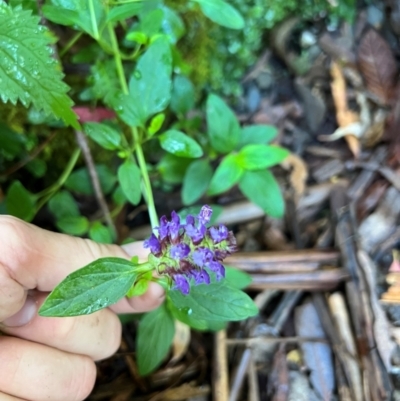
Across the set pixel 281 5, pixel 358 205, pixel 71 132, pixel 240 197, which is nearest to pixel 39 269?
pixel 71 132

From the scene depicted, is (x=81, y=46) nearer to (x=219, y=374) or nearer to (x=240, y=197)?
(x=240, y=197)

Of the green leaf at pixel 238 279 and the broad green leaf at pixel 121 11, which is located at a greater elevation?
the broad green leaf at pixel 121 11

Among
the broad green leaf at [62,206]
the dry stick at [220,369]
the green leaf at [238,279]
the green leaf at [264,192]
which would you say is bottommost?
the dry stick at [220,369]

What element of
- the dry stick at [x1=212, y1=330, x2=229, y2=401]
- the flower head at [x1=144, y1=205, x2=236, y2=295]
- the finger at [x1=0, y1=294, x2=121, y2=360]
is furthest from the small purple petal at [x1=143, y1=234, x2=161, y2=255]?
the dry stick at [x1=212, y1=330, x2=229, y2=401]

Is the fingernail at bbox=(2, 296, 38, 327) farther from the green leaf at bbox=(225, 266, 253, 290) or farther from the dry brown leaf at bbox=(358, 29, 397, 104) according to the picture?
the dry brown leaf at bbox=(358, 29, 397, 104)

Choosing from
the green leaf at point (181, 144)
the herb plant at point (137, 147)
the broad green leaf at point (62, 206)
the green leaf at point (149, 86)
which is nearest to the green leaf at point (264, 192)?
the herb plant at point (137, 147)

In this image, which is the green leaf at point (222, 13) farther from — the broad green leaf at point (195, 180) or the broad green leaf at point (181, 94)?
the broad green leaf at point (195, 180)
